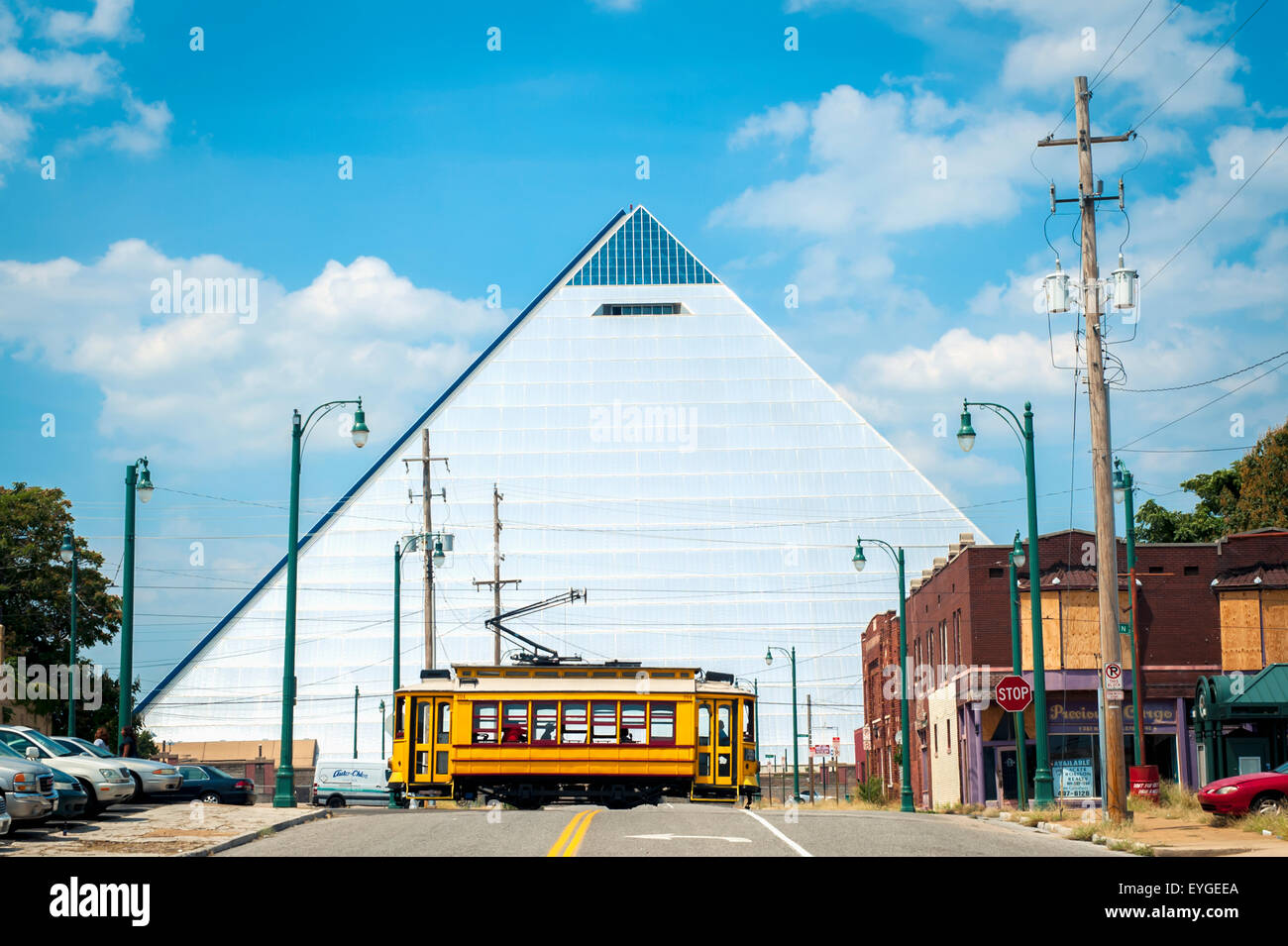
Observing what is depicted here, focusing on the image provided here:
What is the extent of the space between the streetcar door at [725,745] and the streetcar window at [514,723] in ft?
11.3

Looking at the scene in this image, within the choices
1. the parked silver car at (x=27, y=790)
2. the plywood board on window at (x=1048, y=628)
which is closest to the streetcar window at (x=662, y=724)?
the parked silver car at (x=27, y=790)

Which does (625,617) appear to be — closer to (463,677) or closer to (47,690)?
(47,690)

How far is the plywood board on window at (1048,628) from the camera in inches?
2115

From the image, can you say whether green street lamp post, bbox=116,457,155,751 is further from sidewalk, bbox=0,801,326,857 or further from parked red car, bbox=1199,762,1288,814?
parked red car, bbox=1199,762,1288,814

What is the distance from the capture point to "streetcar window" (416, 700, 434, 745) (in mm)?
27500

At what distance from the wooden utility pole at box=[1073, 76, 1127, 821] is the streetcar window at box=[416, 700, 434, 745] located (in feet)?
41.2

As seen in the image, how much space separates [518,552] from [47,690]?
159ft

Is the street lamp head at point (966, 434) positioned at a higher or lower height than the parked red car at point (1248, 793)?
higher

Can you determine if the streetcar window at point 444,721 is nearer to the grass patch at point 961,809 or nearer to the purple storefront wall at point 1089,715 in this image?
the grass patch at point 961,809

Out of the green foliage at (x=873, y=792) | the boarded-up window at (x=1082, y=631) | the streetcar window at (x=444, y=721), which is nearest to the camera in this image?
the streetcar window at (x=444, y=721)

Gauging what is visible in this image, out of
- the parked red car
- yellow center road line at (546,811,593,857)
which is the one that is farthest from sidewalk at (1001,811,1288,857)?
yellow center road line at (546,811,593,857)

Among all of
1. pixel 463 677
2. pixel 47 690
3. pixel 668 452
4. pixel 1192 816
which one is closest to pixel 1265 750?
pixel 1192 816

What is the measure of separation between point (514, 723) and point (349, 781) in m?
30.4
